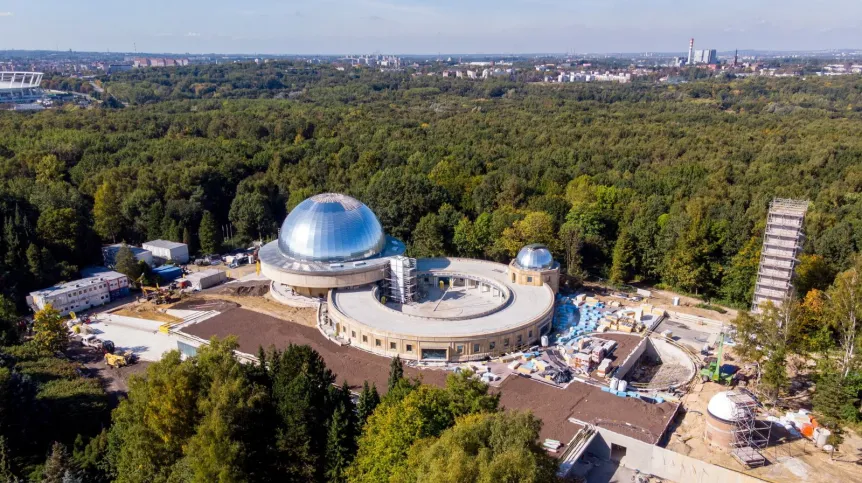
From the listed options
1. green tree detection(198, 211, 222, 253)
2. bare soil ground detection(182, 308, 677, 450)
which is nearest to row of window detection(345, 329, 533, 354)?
bare soil ground detection(182, 308, 677, 450)

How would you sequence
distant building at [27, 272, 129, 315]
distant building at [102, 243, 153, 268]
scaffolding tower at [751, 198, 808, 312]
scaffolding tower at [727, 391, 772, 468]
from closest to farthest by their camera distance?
scaffolding tower at [727, 391, 772, 468] → scaffolding tower at [751, 198, 808, 312] → distant building at [27, 272, 129, 315] → distant building at [102, 243, 153, 268]

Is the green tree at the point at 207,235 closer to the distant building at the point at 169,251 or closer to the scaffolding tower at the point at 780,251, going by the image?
the distant building at the point at 169,251

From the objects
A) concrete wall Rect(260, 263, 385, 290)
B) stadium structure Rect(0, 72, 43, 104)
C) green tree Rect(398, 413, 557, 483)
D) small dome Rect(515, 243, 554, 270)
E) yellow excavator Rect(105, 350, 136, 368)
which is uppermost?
stadium structure Rect(0, 72, 43, 104)

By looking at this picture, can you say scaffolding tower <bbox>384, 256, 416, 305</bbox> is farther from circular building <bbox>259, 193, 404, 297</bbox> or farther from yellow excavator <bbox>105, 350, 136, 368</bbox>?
yellow excavator <bbox>105, 350, 136, 368</bbox>

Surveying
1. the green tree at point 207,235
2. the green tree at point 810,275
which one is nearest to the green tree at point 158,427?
the green tree at point 207,235

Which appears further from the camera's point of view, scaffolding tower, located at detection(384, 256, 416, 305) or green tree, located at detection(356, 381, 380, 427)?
scaffolding tower, located at detection(384, 256, 416, 305)

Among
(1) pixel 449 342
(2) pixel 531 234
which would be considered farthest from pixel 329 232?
(2) pixel 531 234
